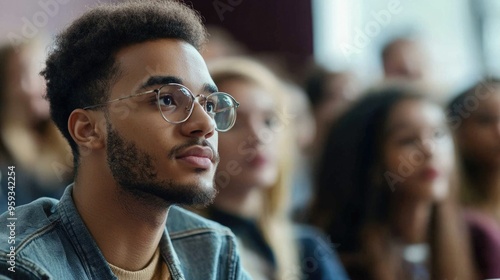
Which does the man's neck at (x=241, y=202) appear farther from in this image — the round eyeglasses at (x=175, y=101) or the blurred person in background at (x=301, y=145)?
the round eyeglasses at (x=175, y=101)

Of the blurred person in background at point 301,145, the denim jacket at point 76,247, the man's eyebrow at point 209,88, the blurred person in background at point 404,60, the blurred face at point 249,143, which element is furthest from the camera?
the blurred person in background at point 404,60

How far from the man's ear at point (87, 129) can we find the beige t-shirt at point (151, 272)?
165 millimetres

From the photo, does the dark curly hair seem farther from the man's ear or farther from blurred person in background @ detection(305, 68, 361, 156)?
blurred person in background @ detection(305, 68, 361, 156)

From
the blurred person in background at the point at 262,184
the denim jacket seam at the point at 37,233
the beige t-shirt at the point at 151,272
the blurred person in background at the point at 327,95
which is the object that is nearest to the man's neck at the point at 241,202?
the blurred person in background at the point at 262,184

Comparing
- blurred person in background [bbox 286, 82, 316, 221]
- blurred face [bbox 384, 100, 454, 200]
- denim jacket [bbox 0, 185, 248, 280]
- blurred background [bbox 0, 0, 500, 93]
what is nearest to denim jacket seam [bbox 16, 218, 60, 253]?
denim jacket [bbox 0, 185, 248, 280]

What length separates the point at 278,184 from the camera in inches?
54.1

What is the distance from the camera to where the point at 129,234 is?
2.93 feet

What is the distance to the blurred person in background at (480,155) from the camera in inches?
62.4

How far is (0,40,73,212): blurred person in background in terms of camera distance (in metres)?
1.10

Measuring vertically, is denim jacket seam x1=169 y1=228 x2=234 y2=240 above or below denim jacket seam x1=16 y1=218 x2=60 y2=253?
below

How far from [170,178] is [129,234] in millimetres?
105

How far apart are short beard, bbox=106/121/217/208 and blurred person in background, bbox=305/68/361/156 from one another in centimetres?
65

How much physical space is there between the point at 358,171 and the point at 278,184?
0.22 meters

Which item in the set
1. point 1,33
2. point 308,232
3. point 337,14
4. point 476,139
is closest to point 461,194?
point 476,139
